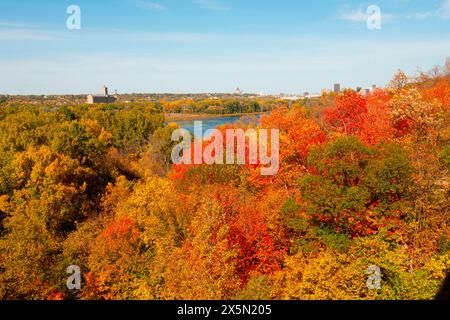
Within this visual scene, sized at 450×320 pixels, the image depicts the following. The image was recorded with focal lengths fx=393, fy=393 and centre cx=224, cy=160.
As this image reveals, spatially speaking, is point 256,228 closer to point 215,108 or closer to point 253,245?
point 253,245

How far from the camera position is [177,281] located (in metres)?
15.5

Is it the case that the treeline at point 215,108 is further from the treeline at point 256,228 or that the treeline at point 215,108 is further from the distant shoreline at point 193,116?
the treeline at point 256,228

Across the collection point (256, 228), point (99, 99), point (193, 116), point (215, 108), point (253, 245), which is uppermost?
point (99, 99)

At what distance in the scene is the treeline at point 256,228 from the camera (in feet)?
48.8

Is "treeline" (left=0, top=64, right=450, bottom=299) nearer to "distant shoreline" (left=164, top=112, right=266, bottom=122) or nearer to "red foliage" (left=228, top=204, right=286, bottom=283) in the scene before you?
"red foliage" (left=228, top=204, right=286, bottom=283)

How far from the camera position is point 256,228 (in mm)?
20469

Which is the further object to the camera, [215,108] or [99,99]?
[99,99]

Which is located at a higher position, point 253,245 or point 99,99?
point 99,99

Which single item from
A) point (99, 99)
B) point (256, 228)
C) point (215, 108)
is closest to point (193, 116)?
point (215, 108)

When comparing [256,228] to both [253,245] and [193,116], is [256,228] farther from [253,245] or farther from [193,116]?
[193,116]

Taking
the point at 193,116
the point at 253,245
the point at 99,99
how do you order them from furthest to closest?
the point at 99,99 < the point at 193,116 < the point at 253,245

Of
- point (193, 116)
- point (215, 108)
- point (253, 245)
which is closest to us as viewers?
point (253, 245)
